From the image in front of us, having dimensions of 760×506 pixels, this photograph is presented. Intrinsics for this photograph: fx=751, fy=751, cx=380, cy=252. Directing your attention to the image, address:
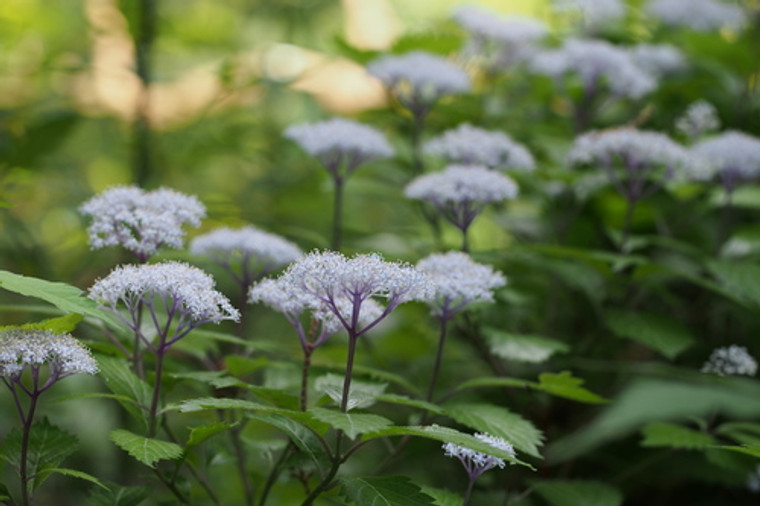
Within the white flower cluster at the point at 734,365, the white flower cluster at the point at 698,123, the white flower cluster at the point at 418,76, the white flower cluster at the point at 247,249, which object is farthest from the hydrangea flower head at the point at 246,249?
the white flower cluster at the point at 698,123

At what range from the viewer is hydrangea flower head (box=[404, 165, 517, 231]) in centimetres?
149

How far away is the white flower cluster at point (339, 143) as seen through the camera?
5.35 ft

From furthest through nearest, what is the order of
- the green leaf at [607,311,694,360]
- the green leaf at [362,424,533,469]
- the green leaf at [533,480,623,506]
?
the green leaf at [607,311,694,360] → the green leaf at [533,480,623,506] → the green leaf at [362,424,533,469]

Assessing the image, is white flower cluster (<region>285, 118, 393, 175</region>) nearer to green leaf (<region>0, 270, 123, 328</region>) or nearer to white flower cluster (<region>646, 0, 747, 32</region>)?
green leaf (<region>0, 270, 123, 328</region>)

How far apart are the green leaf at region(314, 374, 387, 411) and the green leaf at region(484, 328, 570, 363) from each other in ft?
0.92

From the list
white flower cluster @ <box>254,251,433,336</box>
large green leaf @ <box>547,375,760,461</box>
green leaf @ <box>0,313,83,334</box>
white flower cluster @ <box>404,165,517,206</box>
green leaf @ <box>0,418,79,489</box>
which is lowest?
green leaf @ <box>0,418,79,489</box>

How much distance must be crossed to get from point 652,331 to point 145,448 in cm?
114

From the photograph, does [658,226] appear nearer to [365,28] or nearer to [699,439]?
[699,439]

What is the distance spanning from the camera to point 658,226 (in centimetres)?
206

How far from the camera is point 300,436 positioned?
1110mm

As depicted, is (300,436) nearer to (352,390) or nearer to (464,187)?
(352,390)

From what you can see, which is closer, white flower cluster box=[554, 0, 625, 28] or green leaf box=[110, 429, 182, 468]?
green leaf box=[110, 429, 182, 468]

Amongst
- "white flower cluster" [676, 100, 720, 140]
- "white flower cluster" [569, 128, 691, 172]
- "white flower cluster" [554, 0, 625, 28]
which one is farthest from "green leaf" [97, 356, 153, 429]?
"white flower cluster" [554, 0, 625, 28]

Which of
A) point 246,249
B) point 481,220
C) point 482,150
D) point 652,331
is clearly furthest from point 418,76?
point 481,220
